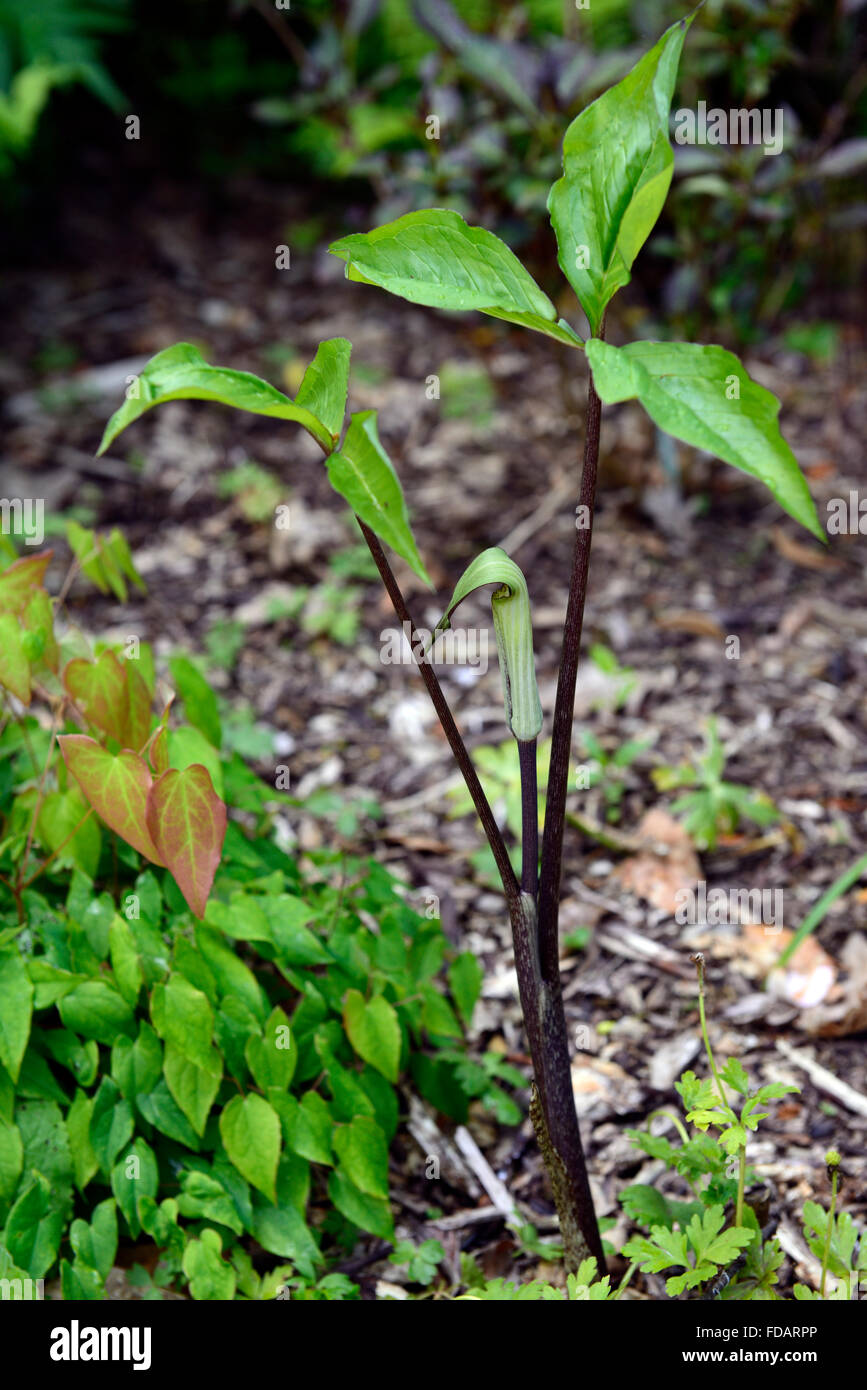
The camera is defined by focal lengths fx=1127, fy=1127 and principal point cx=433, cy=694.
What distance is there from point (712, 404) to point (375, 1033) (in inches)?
42.2

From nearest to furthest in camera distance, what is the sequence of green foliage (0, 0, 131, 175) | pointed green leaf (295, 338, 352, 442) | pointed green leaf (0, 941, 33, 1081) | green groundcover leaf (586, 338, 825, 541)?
green groundcover leaf (586, 338, 825, 541) → pointed green leaf (295, 338, 352, 442) → pointed green leaf (0, 941, 33, 1081) → green foliage (0, 0, 131, 175)

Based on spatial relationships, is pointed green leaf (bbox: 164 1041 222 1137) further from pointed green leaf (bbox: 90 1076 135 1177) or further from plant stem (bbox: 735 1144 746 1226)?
plant stem (bbox: 735 1144 746 1226)

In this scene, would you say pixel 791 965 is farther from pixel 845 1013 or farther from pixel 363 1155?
pixel 363 1155

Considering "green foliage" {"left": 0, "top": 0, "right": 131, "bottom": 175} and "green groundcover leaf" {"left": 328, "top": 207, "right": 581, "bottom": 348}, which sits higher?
"green foliage" {"left": 0, "top": 0, "right": 131, "bottom": 175}

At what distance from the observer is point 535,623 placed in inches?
131

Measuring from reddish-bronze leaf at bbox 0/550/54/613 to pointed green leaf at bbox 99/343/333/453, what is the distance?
55cm

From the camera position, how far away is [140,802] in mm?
1463

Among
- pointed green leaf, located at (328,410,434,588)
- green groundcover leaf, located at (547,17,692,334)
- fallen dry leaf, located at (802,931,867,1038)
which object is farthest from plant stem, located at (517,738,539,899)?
fallen dry leaf, located at (802,931,867,1038)

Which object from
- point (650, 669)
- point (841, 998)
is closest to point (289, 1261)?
point (841, 998)

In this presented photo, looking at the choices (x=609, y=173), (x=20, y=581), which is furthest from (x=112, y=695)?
(x=609, y=173)

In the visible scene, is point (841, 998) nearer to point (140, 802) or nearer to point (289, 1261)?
point (289, 1261)

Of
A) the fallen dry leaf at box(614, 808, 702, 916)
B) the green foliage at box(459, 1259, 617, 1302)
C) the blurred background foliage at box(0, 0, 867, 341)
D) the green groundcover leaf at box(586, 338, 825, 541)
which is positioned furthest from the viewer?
the blurred background foliage at box(0, 0, 867, 341)

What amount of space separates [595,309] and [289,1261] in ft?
4.85

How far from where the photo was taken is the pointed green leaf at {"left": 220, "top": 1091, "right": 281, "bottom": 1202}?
1599 millimetres
